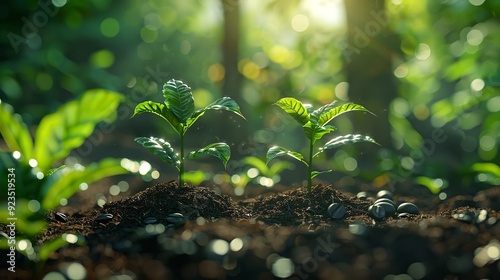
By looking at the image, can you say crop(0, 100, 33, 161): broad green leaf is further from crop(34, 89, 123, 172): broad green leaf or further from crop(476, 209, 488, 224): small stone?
crop(476, 209, 488, 224): small stone

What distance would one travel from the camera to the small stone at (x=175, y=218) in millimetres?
2893

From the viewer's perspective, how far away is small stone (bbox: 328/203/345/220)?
3.13 m

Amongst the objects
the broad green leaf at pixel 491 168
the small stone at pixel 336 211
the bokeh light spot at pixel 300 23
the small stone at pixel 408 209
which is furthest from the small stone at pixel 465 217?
the bokeh light spot at pixel 300 23

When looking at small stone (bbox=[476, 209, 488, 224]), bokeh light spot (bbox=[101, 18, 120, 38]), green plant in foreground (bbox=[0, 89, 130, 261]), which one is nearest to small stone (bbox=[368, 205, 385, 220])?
small stone (bbox=[476, 209, 488, 224])

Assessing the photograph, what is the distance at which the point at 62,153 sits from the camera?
9.39 feet

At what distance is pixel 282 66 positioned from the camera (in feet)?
34.6

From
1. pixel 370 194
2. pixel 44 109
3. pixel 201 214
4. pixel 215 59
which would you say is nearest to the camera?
pixel 201 214

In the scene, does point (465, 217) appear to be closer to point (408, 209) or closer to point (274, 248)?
point (408, 209)

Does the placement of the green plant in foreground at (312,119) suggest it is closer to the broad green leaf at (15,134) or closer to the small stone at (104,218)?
the small stone at (104,218)

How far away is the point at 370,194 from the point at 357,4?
84.1 inches

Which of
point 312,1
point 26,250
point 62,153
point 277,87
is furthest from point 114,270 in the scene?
point 277,87

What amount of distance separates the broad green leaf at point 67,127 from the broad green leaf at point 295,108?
959 mm

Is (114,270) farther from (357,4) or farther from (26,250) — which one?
(357,4)

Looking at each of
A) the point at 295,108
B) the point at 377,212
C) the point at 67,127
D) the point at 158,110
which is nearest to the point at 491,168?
the point at 377,212
